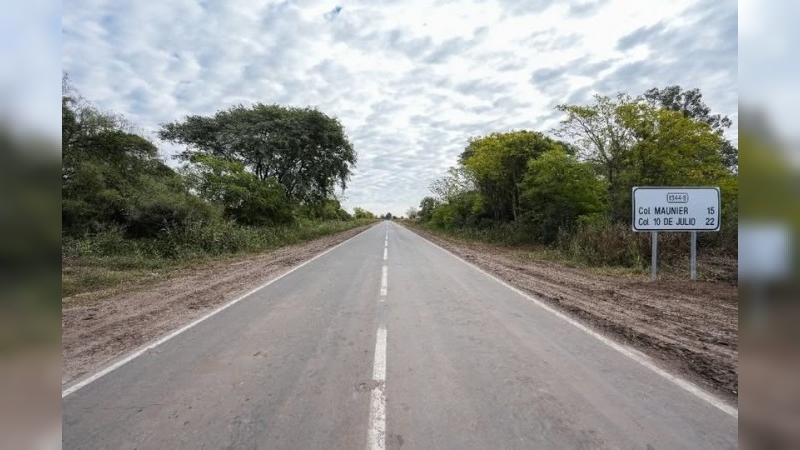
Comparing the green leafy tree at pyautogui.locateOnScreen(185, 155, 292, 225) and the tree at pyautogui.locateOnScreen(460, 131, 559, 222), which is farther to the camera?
the tree at pyautogui.locateOnScreen(460, 131, 559, 222)

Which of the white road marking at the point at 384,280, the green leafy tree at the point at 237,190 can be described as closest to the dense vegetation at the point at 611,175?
the white road marking at the point at 384,280

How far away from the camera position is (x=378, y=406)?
367cm

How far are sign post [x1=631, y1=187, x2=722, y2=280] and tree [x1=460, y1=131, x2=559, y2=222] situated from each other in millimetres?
14690

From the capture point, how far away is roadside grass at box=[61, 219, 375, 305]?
415 inches

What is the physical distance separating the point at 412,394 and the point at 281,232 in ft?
80.3

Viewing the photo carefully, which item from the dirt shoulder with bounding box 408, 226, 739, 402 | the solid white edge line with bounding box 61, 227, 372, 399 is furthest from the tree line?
the dirt shoulder with bounding box 408, 226, 739, 402

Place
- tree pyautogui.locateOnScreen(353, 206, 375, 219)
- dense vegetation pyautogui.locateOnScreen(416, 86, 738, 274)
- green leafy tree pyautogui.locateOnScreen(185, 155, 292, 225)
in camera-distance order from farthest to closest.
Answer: tree pyautogui.locateOnScreen(353, 206, 375, 219), green leafy tree pyautogui.locateOnScreen(185, 155, 292, 225), dense vegetation pyautogui.locateOnScreen(416, 86, 738, 274)

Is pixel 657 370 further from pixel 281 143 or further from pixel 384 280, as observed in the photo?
pixel 281 143

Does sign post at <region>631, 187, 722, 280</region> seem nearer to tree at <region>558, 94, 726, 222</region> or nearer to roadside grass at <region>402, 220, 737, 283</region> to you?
roadside grass at <region>402, 220, 737, 283</region>

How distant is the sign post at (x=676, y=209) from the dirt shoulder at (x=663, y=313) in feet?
4.47

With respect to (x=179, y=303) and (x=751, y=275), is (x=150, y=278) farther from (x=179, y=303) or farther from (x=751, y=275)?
(x=751, y=275)

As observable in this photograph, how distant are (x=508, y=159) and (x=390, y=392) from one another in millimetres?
25782

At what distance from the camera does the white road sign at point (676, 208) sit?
10.7 meters

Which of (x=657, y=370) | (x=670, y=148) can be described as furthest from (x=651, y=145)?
(x=657, y=370)
